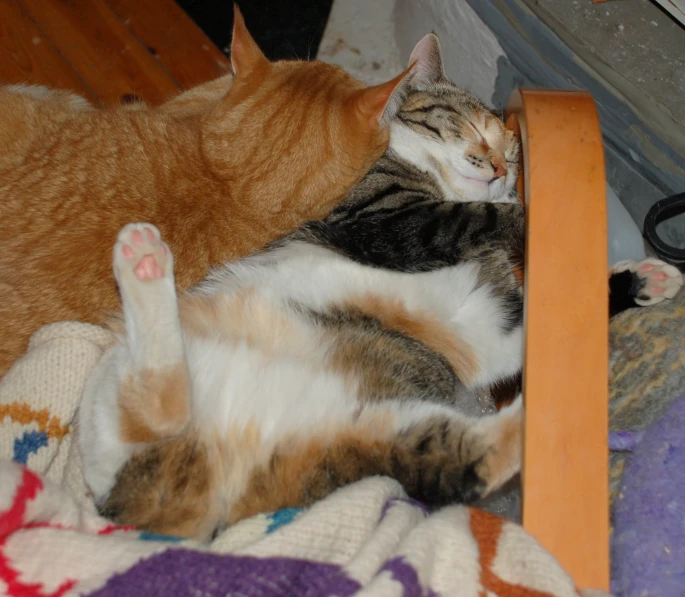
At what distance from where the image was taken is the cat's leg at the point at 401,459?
3.49ft

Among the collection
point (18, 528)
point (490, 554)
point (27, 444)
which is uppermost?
point (490, 554)

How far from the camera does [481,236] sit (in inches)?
53.4

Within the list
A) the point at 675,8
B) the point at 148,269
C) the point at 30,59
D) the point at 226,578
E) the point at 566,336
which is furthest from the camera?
the point at 30,59

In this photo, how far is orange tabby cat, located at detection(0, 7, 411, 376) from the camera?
1.29 metres

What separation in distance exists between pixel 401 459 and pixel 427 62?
3.19ft

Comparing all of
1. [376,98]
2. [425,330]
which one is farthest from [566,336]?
[376,98]

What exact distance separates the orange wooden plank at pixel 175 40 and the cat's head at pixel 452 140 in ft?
2.54

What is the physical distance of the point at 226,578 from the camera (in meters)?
0.80

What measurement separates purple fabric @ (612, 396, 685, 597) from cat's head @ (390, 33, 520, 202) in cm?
66

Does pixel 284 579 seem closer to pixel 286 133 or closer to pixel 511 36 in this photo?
pixel 286 133

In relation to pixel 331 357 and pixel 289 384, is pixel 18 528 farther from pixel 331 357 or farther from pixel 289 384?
pixel 331 357

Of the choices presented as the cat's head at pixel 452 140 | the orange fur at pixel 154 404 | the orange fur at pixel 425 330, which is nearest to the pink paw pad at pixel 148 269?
the orange fur at pixel 154 404

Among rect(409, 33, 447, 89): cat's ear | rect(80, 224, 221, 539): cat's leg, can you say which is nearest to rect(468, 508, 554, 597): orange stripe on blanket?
rect(80, 224, 221, 539): cat's leg

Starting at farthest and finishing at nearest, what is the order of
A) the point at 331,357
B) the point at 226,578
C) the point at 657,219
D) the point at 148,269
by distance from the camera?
1. the point at 657,219
2. the point at 331,357
3. the point at 148,269
4. the point at 226,578
